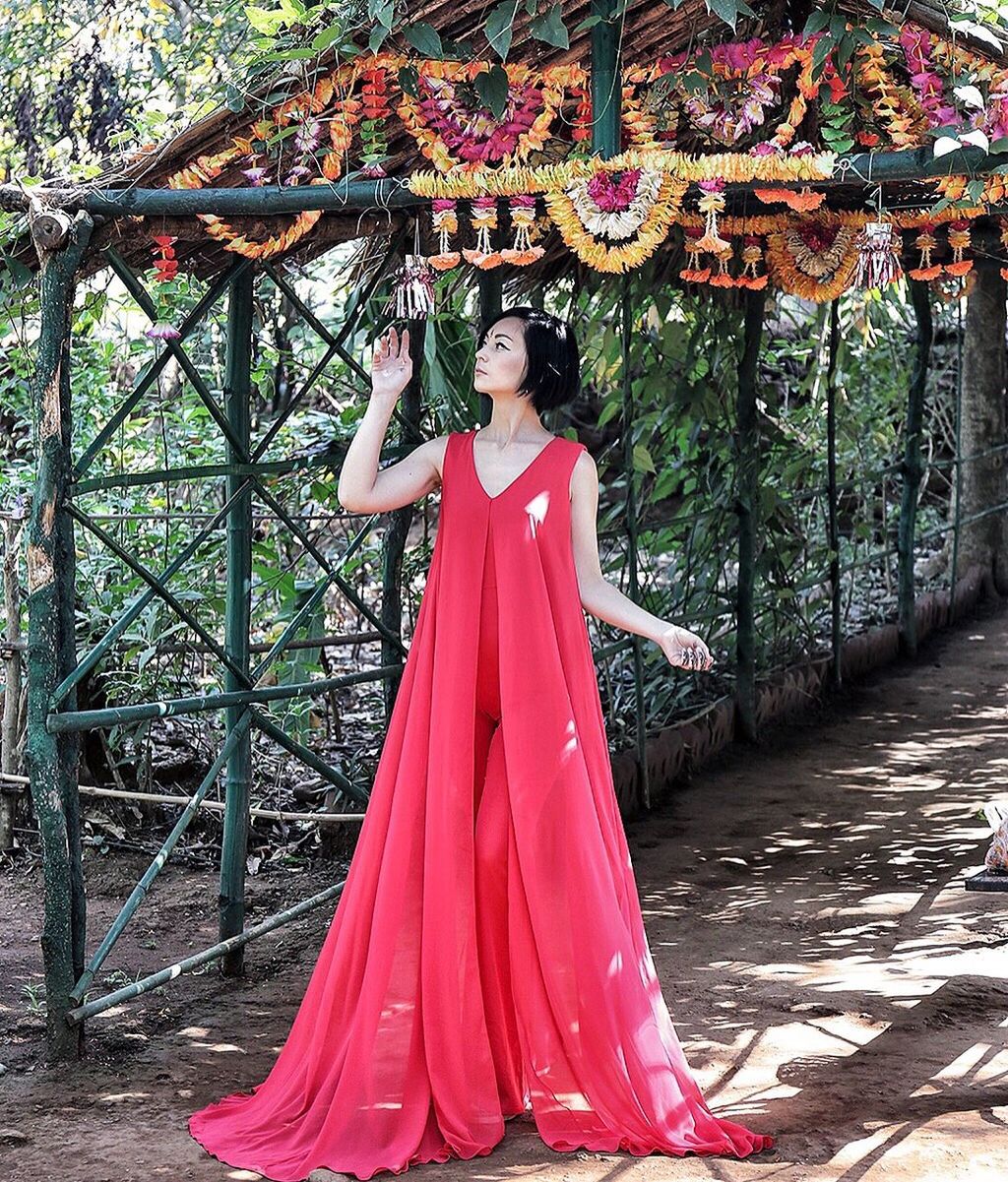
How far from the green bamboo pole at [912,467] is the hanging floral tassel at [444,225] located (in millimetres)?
4624

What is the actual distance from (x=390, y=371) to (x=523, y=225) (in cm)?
57

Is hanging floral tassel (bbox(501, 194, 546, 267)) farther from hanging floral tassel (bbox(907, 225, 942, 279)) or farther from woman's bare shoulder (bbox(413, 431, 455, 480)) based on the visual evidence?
hanging floral tassel (bbox(907, 225, 942, 279))

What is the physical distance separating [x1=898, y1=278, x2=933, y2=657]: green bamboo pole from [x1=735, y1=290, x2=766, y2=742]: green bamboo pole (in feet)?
5.30

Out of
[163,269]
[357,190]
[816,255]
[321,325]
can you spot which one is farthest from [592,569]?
[816,255]

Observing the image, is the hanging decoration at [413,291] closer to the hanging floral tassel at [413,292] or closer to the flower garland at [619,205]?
the hanging floral tassel at [413,292]

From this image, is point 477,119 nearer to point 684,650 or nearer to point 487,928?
point 684,650

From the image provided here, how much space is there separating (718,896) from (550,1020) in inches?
77.2

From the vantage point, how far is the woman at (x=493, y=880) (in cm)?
299

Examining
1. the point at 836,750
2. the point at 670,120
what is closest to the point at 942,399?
the point at 836,750

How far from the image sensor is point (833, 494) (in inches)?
295

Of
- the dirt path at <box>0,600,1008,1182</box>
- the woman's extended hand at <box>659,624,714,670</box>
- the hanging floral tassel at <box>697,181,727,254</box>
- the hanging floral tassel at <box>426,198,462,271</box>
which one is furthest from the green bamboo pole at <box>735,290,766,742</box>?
the woman's extended hand at <box>659,624,714,670</box>

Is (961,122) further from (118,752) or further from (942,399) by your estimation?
(942,399)

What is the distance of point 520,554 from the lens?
319 cm

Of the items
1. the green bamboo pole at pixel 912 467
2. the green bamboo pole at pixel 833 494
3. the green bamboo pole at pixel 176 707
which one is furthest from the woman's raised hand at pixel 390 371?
the green bamboo pole at pixel 912 467
